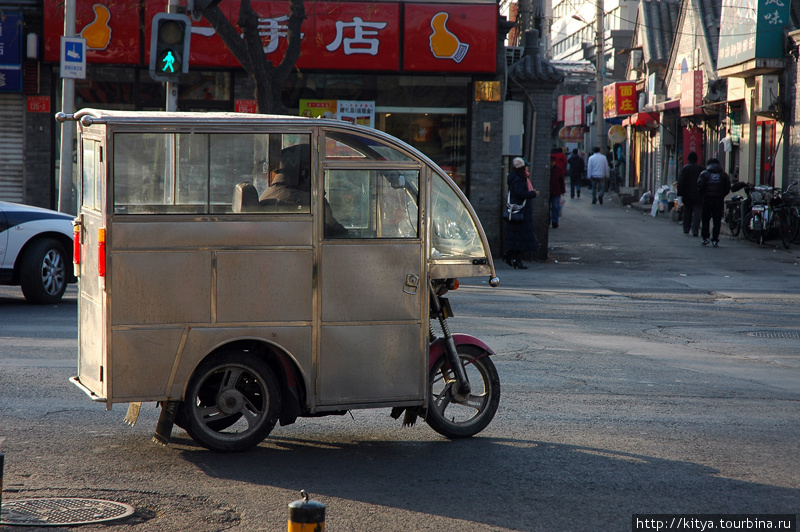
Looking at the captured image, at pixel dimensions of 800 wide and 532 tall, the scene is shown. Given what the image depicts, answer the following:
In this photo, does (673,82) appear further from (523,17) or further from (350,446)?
(350,446)

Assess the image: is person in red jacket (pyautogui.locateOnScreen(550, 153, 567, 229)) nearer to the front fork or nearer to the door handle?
the front fork

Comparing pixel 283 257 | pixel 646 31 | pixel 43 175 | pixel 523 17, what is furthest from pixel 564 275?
pixel 646 31

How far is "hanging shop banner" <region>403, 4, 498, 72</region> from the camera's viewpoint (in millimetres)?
17656

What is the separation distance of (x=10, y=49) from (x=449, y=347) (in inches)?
575

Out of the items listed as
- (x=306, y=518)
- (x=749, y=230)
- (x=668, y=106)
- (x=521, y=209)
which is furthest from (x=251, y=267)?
(x=668, y=106)

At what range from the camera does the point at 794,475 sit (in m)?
5.35

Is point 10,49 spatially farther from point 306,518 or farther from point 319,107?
point 306,518

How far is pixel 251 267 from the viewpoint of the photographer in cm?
541

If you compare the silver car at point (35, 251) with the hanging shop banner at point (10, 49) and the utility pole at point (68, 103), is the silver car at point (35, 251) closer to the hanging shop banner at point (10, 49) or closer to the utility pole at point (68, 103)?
the utility pole at point (68, 103)

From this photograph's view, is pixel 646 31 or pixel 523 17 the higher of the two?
pixel 646 31

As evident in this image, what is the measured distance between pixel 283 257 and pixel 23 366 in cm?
354

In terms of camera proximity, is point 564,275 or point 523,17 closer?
point 564,275

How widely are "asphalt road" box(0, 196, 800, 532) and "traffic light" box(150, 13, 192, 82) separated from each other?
11.6 feet

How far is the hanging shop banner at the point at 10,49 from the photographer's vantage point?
17.3 m
